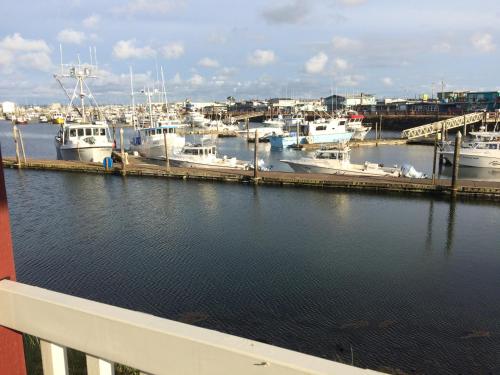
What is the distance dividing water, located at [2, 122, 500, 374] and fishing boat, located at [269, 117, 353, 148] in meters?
35.4

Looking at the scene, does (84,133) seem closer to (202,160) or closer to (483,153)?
(202,160)

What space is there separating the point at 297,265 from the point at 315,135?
169 feet

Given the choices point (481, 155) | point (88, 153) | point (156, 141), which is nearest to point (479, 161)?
point (481, 155)

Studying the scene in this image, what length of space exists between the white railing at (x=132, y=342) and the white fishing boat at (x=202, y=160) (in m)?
36.1

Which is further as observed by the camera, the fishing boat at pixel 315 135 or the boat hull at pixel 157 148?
the fishing boat at pixel 315 135

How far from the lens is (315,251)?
60.8ft

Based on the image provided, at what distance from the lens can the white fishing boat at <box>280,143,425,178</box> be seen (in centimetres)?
3272

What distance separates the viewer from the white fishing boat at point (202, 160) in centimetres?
3859

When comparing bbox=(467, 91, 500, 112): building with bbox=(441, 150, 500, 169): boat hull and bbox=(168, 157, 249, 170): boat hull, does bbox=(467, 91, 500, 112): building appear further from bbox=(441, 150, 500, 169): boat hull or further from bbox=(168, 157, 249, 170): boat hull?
bbox=(168, 157, 249, 170): boat hull

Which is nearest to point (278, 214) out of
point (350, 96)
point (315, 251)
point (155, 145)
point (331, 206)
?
point (331, 206)

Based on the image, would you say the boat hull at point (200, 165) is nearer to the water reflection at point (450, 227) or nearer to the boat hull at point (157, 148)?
the boat hull at point (157, 148)

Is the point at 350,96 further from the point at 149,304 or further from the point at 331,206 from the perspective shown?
the point at 149,304

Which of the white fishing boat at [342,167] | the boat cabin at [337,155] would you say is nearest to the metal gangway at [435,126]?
the boat cabin at [337,155]

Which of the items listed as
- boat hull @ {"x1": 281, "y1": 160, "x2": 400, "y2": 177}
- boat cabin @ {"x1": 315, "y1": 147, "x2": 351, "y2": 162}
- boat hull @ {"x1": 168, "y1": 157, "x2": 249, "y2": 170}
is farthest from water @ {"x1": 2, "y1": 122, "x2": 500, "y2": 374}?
boat hull @ {"x1": 168, "y1": 157, "x2": 249, "y2": 170}
